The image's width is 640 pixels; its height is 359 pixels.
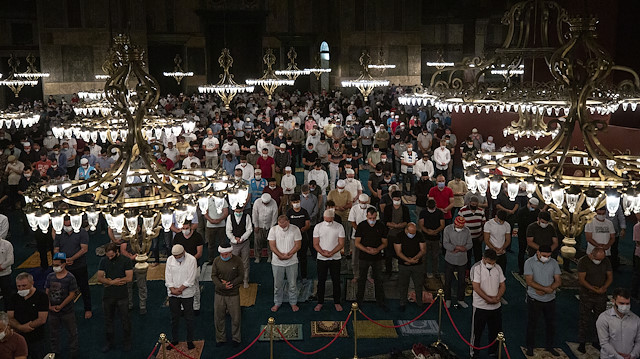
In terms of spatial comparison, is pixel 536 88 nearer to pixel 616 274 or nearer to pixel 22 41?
pixel 616 274

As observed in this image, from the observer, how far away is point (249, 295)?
10414mm

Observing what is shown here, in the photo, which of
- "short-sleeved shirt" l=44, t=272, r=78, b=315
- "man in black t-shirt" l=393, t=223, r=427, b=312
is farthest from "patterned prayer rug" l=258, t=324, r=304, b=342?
"short-sleeved shirt" l=44, t=272, r=78, b=315

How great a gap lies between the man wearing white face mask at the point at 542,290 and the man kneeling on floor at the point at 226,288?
413 centimetres

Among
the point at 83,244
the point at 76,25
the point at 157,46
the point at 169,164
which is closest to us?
the point at 83,244

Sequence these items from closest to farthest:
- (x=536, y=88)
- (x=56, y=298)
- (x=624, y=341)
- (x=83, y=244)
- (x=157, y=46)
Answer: (x=536, y=88)
(x=624, y=341)
(x=56, y=298)
(x=83, y=244)
(x=157, y=46)

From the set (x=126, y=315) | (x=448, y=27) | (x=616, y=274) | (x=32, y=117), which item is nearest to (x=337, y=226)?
(x=126, y=315)

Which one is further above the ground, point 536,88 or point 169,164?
point 536,88

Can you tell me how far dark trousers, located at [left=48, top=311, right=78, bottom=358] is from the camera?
815 centimetres

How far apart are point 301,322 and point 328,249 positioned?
51.1 inches

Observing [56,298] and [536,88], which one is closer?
[536,88]

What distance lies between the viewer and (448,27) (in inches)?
1483

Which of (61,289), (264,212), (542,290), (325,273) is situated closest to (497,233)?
(542,290)

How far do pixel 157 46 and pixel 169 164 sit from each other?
23.9m

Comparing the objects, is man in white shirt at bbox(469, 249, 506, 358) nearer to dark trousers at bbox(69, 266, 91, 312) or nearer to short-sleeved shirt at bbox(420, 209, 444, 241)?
short-sleeved shirt at bbox(420, 209, 444, 241)
